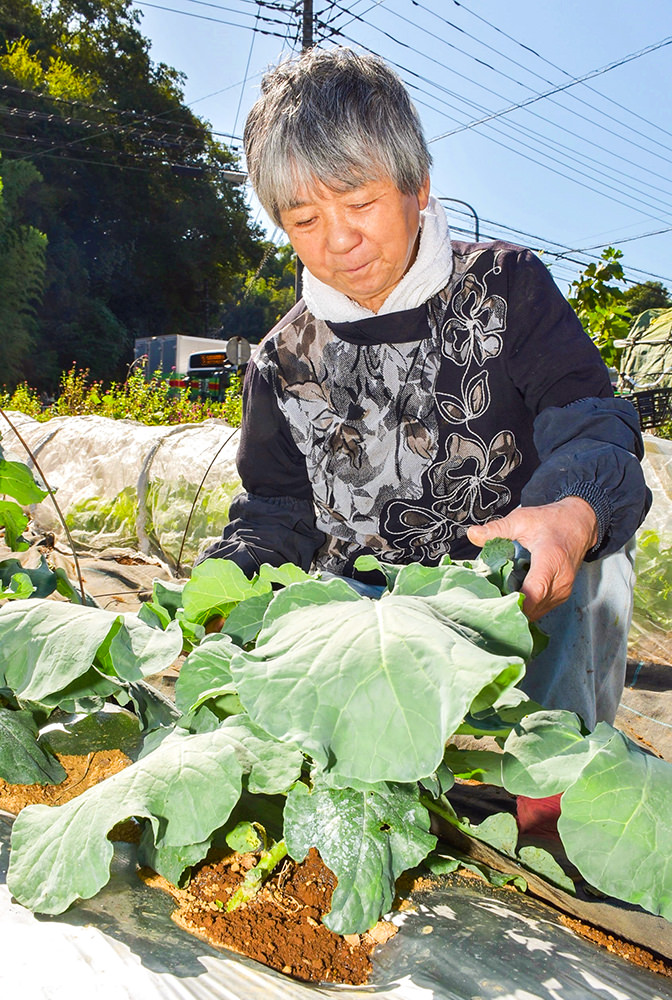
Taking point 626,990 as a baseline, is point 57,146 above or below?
above

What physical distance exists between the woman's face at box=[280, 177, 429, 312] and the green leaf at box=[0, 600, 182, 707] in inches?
31.6

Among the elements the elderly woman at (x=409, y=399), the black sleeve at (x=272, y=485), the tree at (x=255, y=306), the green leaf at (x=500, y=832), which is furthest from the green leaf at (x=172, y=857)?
the tree at (x=255, y=306)

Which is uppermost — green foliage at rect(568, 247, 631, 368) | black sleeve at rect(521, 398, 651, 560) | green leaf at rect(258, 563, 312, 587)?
green foliage at rect(568, 247, 631, 368)

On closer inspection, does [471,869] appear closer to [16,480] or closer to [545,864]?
[545,864]

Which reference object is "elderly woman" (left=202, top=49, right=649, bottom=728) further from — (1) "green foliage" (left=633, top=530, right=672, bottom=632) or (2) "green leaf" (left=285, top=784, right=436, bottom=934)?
(1) "green foliage" (left=633, top=530, right=672, bottom=632)

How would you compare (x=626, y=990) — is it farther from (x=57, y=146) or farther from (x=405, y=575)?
(x=57, y=146)

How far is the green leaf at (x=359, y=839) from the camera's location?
0.82 metres

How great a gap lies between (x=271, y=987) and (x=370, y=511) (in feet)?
3.87

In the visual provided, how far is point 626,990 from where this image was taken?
33.0 inches

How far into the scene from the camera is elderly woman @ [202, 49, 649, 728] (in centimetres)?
140

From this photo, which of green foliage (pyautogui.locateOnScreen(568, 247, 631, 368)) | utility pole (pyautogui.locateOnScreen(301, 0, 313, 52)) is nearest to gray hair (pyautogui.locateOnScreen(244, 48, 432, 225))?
green foliage (pyautogui.locateOnScreen(568, 247, 631, 368))

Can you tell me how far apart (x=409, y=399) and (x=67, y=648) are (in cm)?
102

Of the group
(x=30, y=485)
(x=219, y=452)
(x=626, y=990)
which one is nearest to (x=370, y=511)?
(x=30, y=485)

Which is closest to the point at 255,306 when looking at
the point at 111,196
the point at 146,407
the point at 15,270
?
the point at 111,196
